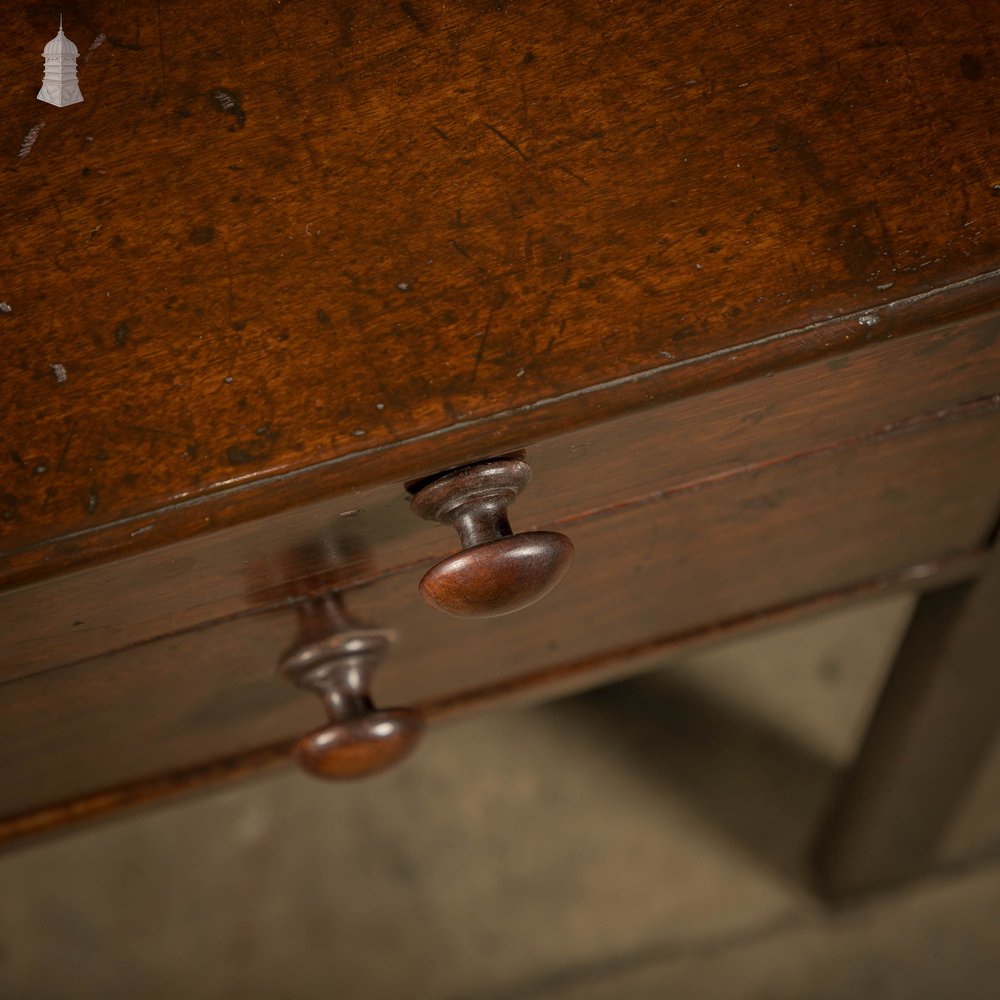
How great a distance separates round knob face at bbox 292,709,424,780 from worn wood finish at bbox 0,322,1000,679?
9 cm

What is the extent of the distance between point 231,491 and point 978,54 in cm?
40

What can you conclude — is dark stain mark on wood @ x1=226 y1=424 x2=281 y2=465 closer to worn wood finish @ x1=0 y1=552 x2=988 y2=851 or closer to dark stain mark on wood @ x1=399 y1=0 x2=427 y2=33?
dark stain mark on wood @ x1=399 y1=0 x2=427 y2=33

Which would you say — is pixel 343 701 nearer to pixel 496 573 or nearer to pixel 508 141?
pixel 496 573

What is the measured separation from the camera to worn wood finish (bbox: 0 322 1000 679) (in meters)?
0.51

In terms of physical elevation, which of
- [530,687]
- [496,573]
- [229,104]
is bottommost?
[496,573]

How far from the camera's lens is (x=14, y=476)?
0.48 metres

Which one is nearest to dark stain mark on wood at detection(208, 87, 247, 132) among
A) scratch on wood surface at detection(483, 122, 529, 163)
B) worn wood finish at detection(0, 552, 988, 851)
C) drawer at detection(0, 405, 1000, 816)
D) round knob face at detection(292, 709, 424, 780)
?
scratch on wood surface at detection(483, 122, 529, 163)

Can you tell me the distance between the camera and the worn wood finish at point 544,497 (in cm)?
51

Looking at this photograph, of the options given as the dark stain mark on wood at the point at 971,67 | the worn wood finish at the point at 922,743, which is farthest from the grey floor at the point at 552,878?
the dark stain mark on wood at the point at 971,67

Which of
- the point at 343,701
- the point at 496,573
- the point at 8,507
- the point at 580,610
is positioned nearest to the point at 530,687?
the point at 580,610

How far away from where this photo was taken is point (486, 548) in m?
0.51

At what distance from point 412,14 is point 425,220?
120 millimetres

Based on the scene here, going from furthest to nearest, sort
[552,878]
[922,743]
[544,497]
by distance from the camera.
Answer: [552,878] < [922,743] < [544,497]

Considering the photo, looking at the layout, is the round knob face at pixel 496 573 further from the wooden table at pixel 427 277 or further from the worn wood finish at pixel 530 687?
the worn wood finish at pixel 530 687
